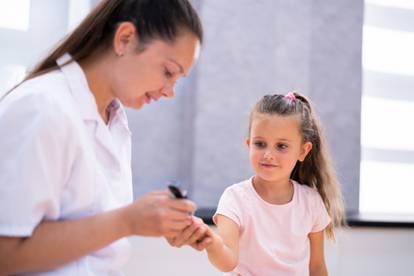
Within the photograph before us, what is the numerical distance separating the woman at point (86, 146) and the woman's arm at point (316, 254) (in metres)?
0.67

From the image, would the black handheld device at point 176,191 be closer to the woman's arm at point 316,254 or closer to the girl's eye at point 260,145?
the girl's eye at point 260,145

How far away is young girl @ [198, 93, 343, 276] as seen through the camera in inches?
59.6

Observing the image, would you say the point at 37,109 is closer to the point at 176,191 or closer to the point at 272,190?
the point at 176,191

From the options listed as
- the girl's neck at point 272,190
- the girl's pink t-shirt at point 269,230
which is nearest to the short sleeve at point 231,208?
the girl's pink t-shirt at point 269,230

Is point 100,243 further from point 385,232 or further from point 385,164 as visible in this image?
point 385,164

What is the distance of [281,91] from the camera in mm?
2283

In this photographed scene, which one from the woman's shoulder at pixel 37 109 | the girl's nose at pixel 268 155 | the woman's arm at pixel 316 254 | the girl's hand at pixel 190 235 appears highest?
the woman's shoulder at pixel 37 109

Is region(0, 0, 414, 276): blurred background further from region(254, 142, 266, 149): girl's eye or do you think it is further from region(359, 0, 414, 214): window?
region(254, 142, 266, 149): girl's eye

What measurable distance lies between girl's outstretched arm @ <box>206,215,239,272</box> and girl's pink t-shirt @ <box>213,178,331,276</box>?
3 cm

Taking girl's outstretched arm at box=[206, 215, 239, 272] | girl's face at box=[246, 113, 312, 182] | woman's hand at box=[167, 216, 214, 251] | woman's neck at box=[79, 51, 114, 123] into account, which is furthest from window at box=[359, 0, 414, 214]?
woman's neck at box=[79, 51, 114, 123]

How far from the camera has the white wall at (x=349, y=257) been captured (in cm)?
191

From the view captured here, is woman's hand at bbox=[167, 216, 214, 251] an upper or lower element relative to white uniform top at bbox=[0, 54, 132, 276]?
lower

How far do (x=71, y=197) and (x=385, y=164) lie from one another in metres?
2.18

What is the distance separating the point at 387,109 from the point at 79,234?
2.27 m
